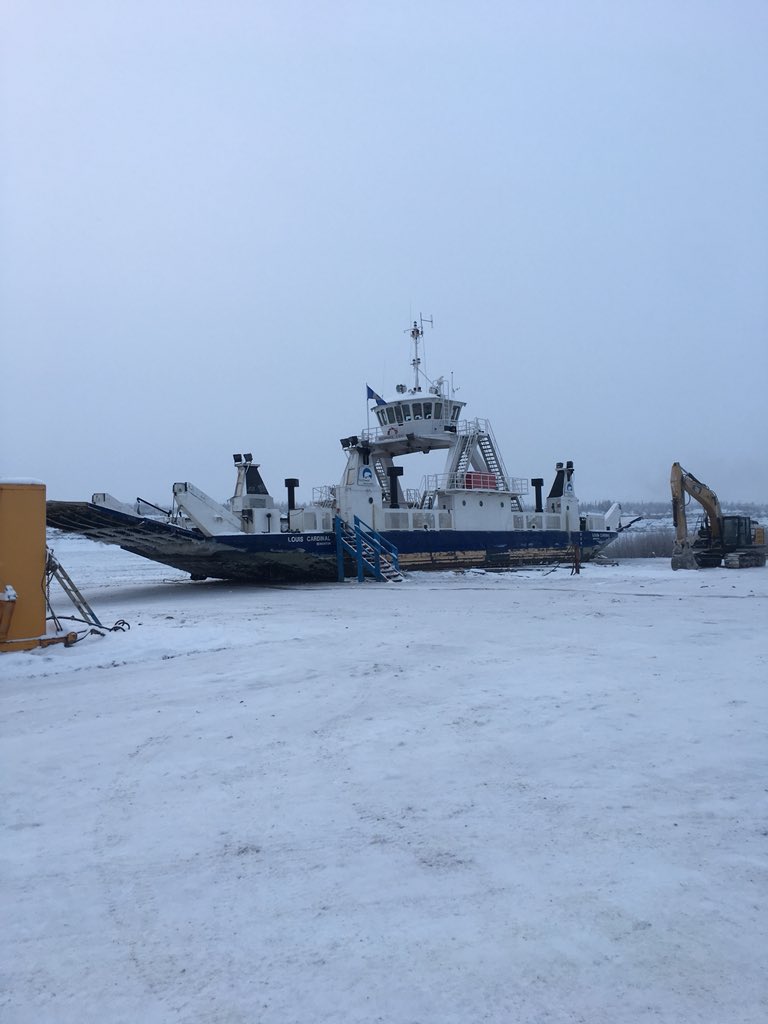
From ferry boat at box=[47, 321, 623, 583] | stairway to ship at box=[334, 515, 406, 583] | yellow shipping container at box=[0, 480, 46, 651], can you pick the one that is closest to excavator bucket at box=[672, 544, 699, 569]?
ferry boat at box=[47, 321, 623, 583]

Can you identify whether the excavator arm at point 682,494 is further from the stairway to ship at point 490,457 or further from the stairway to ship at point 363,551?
the stairway to ship at point 363,551

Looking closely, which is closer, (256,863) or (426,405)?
(256,863)

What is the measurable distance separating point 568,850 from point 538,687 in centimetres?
297

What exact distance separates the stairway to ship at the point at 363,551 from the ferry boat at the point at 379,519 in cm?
4

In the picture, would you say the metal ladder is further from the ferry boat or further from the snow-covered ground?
the ferry boat

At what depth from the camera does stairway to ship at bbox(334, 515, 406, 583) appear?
2141 centimetres

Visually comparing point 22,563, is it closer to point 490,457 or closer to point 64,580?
point 64,580

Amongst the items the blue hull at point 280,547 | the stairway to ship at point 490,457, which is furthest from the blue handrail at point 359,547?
the stairway to ship at point 490,457

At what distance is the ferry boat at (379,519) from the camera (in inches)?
734

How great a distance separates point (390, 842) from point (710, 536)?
87.7 ft

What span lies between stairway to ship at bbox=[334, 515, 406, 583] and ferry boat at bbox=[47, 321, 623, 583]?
0.15ft

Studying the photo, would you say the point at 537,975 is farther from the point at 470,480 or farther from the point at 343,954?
the point at 470,480

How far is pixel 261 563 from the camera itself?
21.5 metres

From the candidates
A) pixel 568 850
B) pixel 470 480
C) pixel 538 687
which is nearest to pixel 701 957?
pixel 568 850
